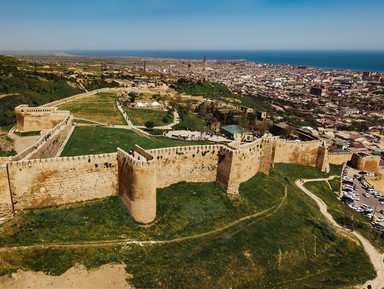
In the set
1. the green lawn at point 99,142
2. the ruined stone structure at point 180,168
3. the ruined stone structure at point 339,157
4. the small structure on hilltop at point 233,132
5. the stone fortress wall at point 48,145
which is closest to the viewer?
the ruined stone structure at point 180,168

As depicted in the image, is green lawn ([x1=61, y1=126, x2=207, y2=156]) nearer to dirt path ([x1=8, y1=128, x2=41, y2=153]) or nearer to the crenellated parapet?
dirt path ([x1=8, y1=128, x2=41, y2=153])

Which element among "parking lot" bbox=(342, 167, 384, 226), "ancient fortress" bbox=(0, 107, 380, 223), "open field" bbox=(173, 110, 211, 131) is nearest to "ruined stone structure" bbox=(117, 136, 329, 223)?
"ancient fortress" bbox=(0, 107, 380, 223)

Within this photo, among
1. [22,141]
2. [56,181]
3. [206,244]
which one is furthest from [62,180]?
[22,141]

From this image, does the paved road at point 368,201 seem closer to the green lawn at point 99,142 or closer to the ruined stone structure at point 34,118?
the green lawn at point 99,142

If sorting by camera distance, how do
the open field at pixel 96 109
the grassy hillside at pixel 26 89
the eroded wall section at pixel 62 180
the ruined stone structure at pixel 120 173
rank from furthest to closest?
the open field at pixel 96 109 → the grassy hillside at pixel 26 89 → the ruined stone structure at pixel 120 173 → the eroded wall section at pixel 62 180

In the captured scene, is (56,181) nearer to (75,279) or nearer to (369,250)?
(75,279)

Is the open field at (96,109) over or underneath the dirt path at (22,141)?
underneath

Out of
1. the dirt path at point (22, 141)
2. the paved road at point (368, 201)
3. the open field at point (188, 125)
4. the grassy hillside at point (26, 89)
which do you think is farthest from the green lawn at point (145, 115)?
the paved road at point (368, 201)
